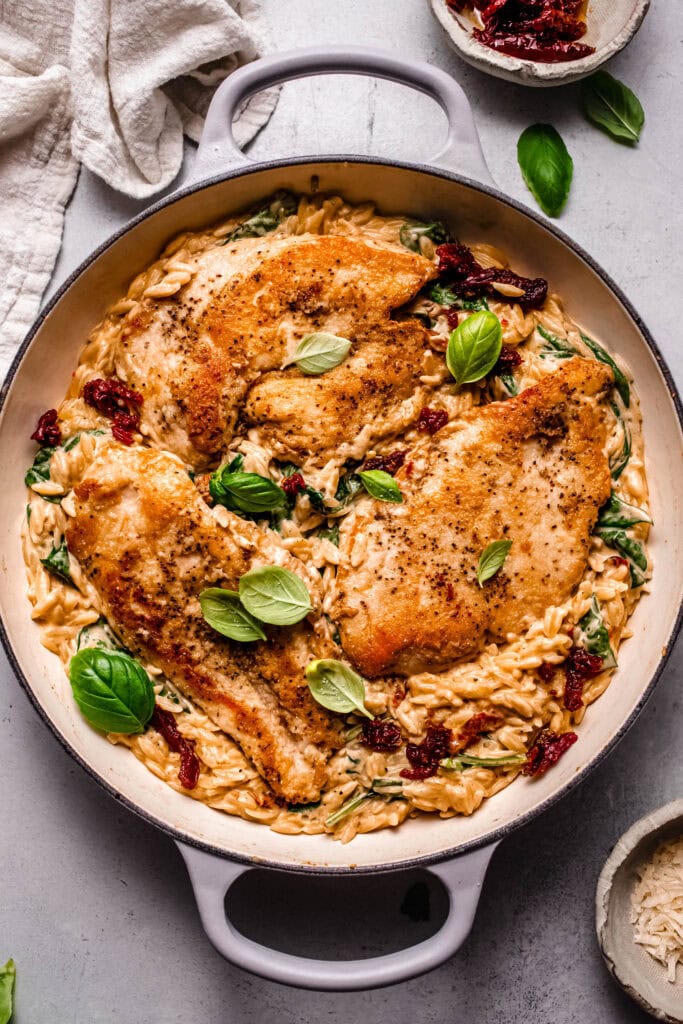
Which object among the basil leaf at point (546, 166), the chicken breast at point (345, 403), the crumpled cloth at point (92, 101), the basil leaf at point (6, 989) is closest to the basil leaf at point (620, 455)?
the chicken breast at point (345, 403)

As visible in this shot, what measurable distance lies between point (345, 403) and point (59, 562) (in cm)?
150

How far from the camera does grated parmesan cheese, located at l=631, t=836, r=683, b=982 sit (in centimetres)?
429

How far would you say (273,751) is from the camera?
3.99 metres

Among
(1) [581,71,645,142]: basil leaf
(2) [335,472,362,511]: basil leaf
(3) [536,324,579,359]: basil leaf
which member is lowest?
(2) [335,472,362,511]: basil leaf

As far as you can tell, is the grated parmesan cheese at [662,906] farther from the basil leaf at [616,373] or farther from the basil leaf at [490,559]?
the basil leaf at [616,373]

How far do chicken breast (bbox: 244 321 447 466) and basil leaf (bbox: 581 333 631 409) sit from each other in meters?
0.86

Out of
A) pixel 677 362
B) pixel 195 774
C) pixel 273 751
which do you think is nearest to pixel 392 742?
pixel 273 751

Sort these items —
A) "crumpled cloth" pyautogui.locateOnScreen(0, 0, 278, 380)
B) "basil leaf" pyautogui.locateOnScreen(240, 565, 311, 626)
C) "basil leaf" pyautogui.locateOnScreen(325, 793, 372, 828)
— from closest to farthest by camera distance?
"basil leaf" pyautogui.locateOnScreen(240, 565, 311, 626)
"basil leaf" pyautogui.locateOnScreen(325, 793, 372, 828)
"crumpled cloth" pyautogui.locateOnScreen(0, 0, 278, 380)

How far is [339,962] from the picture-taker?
3777mm

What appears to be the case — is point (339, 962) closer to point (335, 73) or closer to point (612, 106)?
point (335, 73)

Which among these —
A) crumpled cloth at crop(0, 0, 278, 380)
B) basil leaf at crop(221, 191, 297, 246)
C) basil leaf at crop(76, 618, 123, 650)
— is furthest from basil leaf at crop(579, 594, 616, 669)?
crumpled cloth at crop(0, 0, 278, 380)

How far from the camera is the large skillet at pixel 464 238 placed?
378 centimetres

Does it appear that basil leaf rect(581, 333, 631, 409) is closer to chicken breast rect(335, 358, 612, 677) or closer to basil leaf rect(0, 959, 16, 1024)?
chicken breast rect(335, 358, 612, 677)

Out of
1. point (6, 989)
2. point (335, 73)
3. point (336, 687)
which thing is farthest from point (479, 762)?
point (335, 73)
